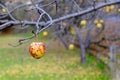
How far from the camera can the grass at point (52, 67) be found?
9.89 meters

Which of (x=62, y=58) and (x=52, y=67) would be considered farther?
(x=62, y=58)

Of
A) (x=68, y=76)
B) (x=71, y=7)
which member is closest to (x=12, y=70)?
(x=68, y=76)

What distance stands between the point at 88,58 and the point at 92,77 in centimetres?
232

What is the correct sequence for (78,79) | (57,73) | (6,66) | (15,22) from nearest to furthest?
(15,22) → (78,79) → (57,73) → (6,66)

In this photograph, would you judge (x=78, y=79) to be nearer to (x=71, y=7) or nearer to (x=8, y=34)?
(x=71, y=7)

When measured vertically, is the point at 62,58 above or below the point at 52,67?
above

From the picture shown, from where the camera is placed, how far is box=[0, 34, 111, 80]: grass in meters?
9.89

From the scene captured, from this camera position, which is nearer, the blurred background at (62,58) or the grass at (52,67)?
the blurred background at (62,58)

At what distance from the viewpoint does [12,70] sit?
10.8 metres

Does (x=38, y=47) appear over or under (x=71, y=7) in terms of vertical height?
under

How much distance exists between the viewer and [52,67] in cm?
1110

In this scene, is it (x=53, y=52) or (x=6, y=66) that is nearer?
(x=6, y=66)

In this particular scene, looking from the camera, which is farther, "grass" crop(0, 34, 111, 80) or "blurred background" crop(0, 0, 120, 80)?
"grass" crop(0, 34, 111, 80)

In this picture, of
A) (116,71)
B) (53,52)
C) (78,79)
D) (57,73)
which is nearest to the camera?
(116,71)
